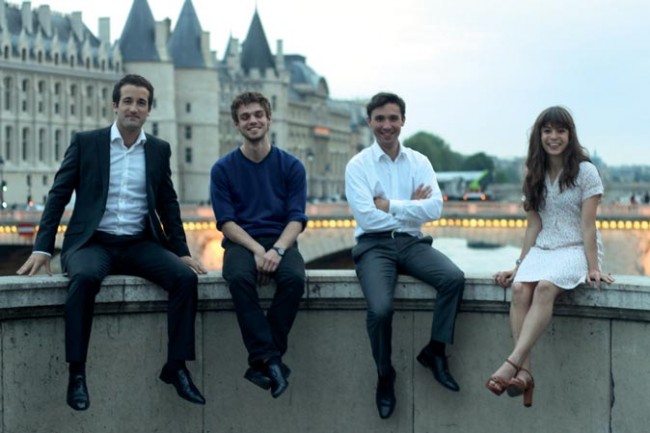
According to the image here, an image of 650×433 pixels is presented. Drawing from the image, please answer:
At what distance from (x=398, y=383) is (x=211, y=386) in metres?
0.96

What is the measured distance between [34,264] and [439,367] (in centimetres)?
209

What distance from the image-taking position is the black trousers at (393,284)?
795 centimetres

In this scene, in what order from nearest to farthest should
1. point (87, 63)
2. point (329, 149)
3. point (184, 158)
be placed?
point (87, 63) < point (184, 158) < point (329, 149)

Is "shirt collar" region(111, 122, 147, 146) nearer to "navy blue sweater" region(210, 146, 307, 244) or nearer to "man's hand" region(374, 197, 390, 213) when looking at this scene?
"navy blue sweater" region(210, 146, 307, 244)

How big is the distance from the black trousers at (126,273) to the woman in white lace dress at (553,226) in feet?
5.13

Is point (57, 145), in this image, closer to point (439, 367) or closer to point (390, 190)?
point (390, 190)

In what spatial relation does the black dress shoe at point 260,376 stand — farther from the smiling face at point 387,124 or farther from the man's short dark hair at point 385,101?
the man's short dark hair at point 385,101

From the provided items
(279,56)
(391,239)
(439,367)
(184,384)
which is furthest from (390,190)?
(279,56)

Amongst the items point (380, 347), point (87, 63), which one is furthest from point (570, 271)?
point (87, 63)

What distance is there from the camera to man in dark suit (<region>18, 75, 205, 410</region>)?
310 inches

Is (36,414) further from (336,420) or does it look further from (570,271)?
(570,271)

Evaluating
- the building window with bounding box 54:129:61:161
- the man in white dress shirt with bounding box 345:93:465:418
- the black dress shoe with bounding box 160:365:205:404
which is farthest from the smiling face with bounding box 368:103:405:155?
the building window with bounding box 54:129:61:161

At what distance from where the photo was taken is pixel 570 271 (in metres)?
7.80

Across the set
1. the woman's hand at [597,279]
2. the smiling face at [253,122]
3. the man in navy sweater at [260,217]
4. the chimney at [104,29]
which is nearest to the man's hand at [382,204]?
the man in navy sweater at [260,217]
